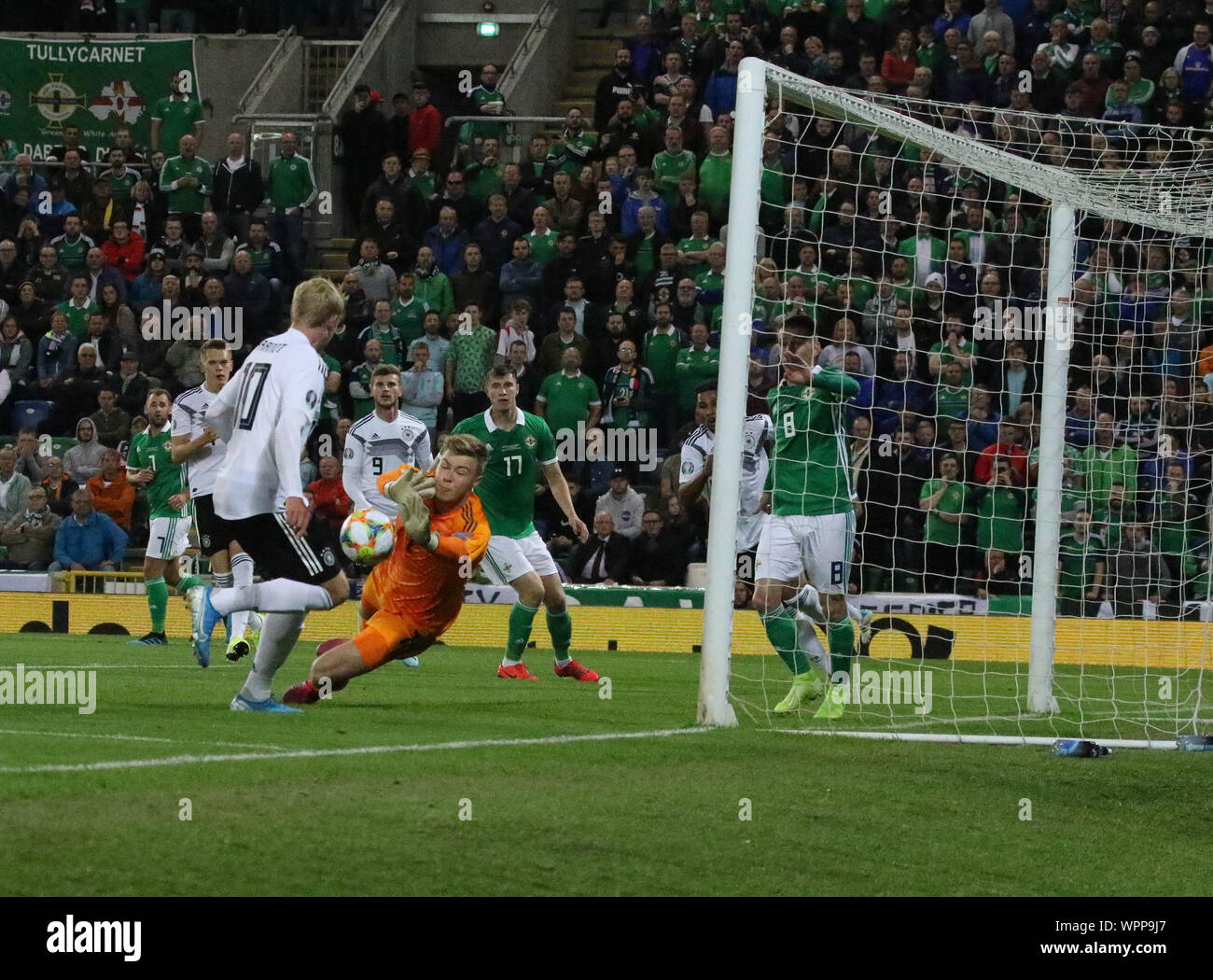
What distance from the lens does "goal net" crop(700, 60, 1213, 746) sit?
11.5 meters

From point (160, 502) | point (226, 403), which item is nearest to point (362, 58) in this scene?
point (160, 502)

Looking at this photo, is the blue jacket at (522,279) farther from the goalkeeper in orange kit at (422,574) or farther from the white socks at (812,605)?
the goalkeeper in orange kit at (422,574)

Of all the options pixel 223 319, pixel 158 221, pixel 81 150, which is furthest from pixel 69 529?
pixel 81 150

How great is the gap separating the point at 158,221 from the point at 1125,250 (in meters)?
13.6

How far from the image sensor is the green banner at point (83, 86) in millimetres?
28688

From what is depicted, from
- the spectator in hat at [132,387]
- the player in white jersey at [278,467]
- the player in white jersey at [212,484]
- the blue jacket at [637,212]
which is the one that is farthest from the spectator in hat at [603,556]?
the player in white jersey at [278,467]

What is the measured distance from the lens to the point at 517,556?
13898 mm

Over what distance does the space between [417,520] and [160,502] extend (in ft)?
26.5

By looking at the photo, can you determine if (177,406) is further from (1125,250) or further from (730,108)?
(730,108)

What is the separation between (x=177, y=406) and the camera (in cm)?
1475

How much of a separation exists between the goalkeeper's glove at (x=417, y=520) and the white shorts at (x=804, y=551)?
2.94 metres

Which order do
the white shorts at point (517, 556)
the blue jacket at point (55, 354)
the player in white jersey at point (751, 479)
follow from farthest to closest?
the blue jacket at point (55, 354) < the white shorts at point (517, 556) < the player in white jersey at point (751, 479)

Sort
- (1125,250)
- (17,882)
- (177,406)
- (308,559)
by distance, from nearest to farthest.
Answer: (17,882) → (308,559) → (177,406) → (1125,250)

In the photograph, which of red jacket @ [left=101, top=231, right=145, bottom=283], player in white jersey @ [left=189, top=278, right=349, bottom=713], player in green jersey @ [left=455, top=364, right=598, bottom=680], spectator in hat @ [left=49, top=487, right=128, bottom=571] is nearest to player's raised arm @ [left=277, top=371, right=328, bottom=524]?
player in white jersey @ [left=189, top=278, right=349, bottom=713]
